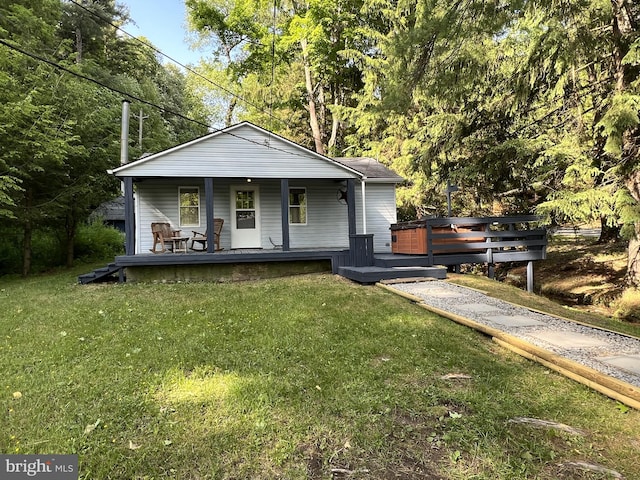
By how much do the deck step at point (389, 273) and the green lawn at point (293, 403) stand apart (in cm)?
277

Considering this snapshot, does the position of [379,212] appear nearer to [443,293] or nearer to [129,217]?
[443,293]

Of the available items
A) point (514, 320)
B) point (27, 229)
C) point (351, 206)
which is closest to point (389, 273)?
point (351, 206)

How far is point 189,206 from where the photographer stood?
10.9 metres

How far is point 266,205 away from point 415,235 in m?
4.62

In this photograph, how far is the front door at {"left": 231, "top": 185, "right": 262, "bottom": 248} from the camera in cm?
1116

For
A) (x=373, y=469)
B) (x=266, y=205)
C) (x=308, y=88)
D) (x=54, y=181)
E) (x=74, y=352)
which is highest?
(x=308, y=88)

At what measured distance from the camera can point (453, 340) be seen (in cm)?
452

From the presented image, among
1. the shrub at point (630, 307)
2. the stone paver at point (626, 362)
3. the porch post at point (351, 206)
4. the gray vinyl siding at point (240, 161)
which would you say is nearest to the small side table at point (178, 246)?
the gray vinyl siding at point (240, 161)

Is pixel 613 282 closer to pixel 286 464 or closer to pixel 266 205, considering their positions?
pixel 266 205

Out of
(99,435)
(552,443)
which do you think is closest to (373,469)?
(552,443)

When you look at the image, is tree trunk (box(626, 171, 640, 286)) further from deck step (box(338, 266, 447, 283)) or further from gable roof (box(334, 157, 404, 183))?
gable roof (box(334, 157, 404, 183))

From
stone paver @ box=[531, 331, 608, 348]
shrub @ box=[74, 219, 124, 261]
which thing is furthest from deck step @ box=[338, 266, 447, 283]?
shrub @ box=[74, 219, 124, 261]

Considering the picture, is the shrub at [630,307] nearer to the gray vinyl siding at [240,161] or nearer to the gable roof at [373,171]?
the gable roof at [373,171]

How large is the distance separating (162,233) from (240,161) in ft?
9.25
